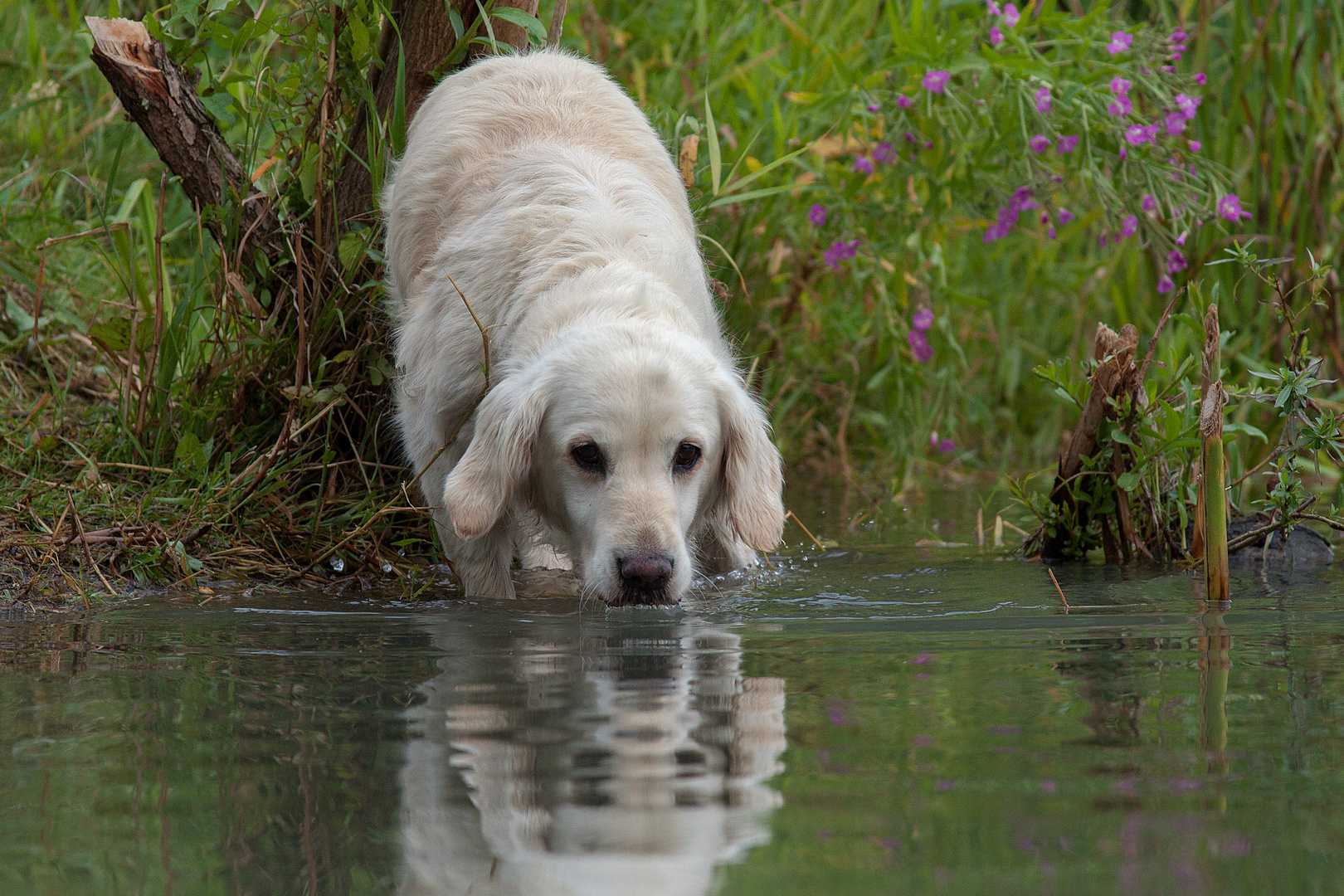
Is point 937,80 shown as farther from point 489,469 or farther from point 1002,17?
Result: point 489,469

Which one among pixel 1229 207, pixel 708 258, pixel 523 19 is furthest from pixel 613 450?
pixel 1229 207

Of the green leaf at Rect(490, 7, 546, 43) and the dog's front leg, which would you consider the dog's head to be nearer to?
the dog's front leg

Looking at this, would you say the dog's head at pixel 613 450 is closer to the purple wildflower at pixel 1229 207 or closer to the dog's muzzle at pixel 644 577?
the dog's muzzle at pixel 644 577

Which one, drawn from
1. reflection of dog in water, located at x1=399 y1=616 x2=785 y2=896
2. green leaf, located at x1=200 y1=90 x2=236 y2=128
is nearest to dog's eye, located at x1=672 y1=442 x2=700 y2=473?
reflection of dog in water, located at x1=399 y1=616 x2=785 y2=896

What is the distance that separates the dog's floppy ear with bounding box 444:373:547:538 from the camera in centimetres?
310

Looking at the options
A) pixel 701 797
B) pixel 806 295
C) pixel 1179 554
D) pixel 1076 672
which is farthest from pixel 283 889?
pixel 806 295

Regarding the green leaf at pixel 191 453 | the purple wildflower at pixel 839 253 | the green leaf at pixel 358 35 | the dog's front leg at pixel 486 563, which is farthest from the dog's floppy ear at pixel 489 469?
the purple wildflower at pixel 839 253

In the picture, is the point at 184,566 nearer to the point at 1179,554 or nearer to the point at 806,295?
the point at 1179,554

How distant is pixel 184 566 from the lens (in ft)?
10.9

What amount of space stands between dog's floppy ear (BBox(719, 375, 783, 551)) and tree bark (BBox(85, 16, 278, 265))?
147 cm

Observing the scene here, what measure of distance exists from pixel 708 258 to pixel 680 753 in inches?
137

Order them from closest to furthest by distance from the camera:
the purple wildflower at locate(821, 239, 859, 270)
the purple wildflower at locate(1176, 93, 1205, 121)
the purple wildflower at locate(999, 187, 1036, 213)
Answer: the purple wildflower at locate(1176, 93, 1205, 121), the purple wildflower at locate(999, 187, 1036, 213), the purple wildflower at locate(821, 239, 859, 270)

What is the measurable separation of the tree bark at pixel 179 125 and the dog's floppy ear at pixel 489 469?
3.53 feet

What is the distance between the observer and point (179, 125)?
153 inches
